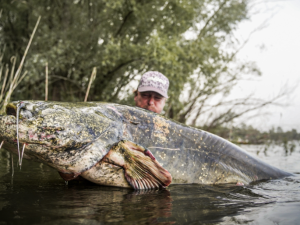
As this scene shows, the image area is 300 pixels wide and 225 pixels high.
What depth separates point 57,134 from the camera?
Result: 6.89 ft

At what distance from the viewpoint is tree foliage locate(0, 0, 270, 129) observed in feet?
25.3

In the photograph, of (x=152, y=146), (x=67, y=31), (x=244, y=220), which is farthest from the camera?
(x=67, y=31)

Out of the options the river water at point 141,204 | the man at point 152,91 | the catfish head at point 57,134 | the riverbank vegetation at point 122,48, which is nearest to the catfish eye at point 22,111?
the catfish head at point 57,134

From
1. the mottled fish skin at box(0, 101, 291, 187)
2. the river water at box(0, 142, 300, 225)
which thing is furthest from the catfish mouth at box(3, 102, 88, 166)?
the river water at box(0, 142, 300, 225)

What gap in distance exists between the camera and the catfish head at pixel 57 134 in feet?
6.77

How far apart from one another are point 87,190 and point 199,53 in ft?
21.2

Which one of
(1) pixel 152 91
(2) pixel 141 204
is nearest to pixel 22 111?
(2) pixel 141 204

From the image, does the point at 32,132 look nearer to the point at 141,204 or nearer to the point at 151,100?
the point at 141,204

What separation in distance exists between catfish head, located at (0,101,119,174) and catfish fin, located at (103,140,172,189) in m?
0.09

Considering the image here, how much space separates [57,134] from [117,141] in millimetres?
495

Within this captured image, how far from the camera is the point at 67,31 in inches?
338

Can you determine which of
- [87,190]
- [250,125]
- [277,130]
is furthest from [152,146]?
[277,130]

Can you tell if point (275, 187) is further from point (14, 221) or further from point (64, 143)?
point (14, 221)

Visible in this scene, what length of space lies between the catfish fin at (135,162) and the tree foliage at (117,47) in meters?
5.09
